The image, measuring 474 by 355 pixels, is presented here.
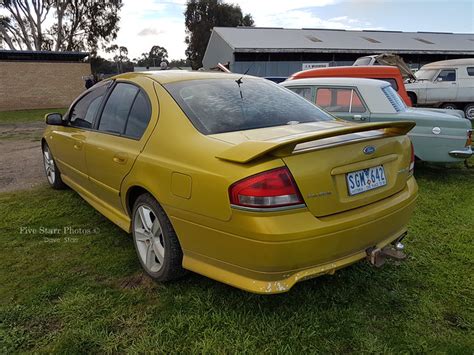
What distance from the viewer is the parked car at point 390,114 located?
5344mm

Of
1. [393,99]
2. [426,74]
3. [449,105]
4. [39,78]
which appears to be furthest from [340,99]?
[39,78]

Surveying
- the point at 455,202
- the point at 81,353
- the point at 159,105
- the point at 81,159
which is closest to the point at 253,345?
the point at 81,353

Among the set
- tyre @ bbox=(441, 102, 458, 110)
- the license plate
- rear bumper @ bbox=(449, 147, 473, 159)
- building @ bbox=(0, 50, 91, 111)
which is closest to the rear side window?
rear bumper @ bbox=(449, 147, 473, 159)

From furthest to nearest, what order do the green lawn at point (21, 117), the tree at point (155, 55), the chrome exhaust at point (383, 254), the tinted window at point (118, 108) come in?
the tree at point (155, 55) → the green lawn at point (21, 117) → the tinted window at point (118, 108) → the chrome exhaust at point (383, 254)

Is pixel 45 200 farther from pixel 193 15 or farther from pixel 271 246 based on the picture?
pixel 193 15

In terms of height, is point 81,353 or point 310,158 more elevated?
point 310,158

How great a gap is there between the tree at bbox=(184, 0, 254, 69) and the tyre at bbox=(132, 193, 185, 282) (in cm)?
4774

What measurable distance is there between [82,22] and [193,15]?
17924 mm

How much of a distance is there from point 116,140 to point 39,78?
24.8 m

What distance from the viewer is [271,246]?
79.7 inches

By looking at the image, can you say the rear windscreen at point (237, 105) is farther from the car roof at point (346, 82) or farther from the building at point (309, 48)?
the building at point (309, 48)

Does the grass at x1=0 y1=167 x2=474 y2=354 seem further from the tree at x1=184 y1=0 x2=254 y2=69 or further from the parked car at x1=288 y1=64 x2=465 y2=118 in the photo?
the tree at x1=184 y1=0 x2=254 y2=69

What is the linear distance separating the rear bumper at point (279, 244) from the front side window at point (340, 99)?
3.63 metres

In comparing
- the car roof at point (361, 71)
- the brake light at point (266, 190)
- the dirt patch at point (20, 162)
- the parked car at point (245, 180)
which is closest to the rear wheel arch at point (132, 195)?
the parked car at point (245, 180)
